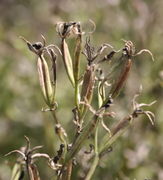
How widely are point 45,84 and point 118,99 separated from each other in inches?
63.4

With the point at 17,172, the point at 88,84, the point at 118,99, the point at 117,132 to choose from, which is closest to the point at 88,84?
the point at 88,84

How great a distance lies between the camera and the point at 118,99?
11.7 feet

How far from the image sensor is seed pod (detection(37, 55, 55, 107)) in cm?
199

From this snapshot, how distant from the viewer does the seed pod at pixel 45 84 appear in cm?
199

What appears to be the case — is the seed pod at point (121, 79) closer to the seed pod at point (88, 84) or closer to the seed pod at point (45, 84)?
the seed pod at point (88, 84)

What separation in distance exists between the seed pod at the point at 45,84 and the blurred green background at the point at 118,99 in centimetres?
115

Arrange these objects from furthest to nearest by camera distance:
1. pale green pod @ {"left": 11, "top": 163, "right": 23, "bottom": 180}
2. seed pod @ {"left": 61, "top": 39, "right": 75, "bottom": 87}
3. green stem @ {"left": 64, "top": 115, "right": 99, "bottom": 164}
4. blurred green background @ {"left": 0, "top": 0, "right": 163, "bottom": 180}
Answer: blurred green background @ {"left": 0, "top": 0, "right": 163, "bottom": 180}, pale green pod @ {"left": 11, "top": 163, "right": 23, "bottom": 180}, seed pod @ {"left": 61, "top": 39, "right": 75, "bottom": 87}, green stem @ {"left": 64, "top": 115, "right": 99, "bottom": 164}

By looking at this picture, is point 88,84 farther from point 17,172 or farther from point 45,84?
point 17,172

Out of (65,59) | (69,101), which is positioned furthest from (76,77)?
(69,101)

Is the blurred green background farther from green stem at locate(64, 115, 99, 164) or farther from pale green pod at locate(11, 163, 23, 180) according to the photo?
green stem at locate(64, 115, 99, 164)

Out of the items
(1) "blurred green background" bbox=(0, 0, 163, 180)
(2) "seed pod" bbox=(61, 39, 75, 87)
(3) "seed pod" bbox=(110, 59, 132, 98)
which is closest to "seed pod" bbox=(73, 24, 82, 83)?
(2) "seed pod" bbox=(61, 39, 75, 87)

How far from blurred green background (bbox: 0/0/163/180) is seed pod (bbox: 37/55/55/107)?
1.15 meters

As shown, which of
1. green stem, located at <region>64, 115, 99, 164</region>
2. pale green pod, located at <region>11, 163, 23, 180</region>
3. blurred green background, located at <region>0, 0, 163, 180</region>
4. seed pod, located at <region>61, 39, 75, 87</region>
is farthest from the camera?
blurred green background, located at <region>0, 0, 163, 180</region>

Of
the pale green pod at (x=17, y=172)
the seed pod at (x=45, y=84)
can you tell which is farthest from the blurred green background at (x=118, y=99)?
the seed pod at (x=45, y=84)
